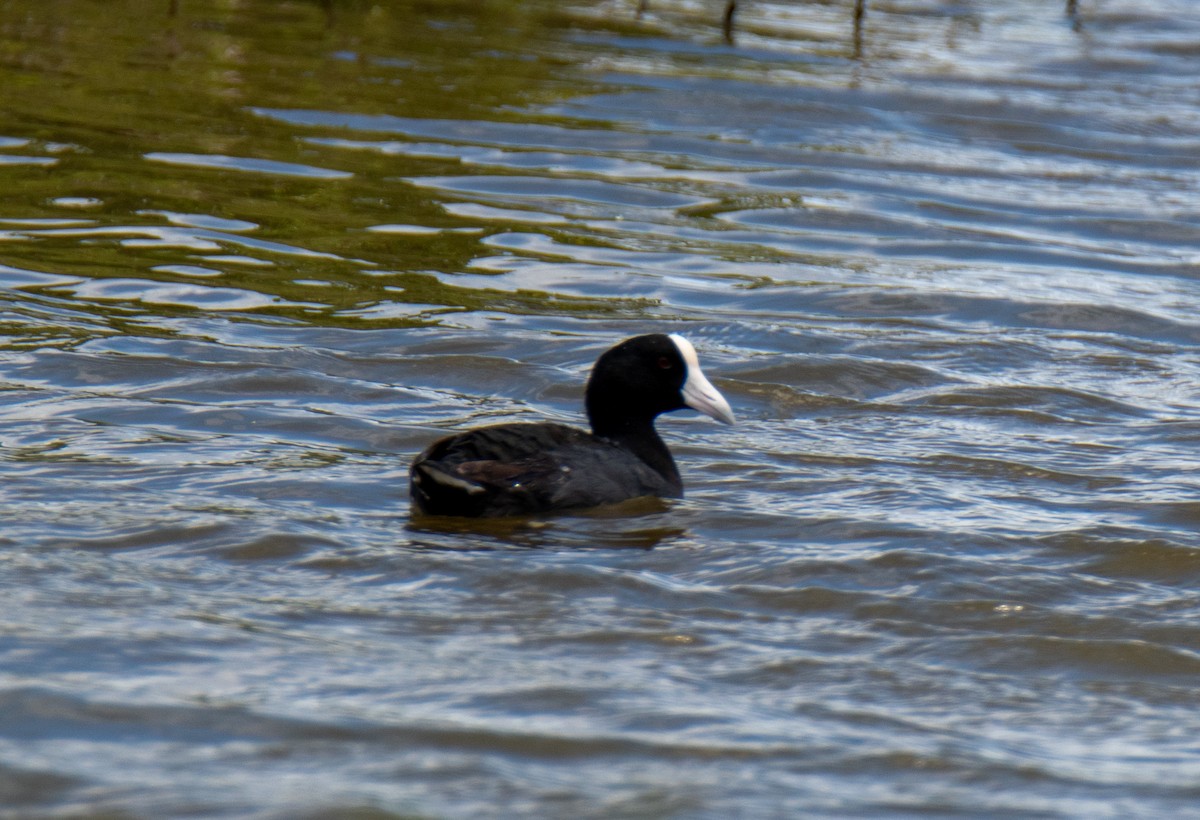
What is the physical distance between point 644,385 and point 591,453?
56 centimetres

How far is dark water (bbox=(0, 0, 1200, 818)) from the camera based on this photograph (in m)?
4.53

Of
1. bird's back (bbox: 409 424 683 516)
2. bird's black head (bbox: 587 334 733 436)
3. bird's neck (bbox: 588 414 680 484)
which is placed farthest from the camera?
bird's black head (bbox: 587 334 733 436)

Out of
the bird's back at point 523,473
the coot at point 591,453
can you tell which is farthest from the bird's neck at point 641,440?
the bird's back at point 523,473

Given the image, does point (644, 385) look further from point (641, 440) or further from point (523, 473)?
point (523, 473)

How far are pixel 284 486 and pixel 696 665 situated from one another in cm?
214

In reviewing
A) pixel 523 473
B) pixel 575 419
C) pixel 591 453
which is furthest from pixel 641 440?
pixel 575 419

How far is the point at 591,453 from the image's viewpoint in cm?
666

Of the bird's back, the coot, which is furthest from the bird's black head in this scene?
the bird's back

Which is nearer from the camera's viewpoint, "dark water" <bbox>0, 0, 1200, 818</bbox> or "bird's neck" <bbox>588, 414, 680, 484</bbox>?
"dark water" <bbox>0, 0, 1200, 818</bbox>

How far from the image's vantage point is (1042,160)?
15.5m

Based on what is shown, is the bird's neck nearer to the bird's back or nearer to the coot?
the coot

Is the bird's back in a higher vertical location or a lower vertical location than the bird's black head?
lower

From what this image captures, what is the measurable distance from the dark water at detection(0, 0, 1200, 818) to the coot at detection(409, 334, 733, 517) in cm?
12

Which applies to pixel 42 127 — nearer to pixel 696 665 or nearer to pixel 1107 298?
pixel 1107 298
